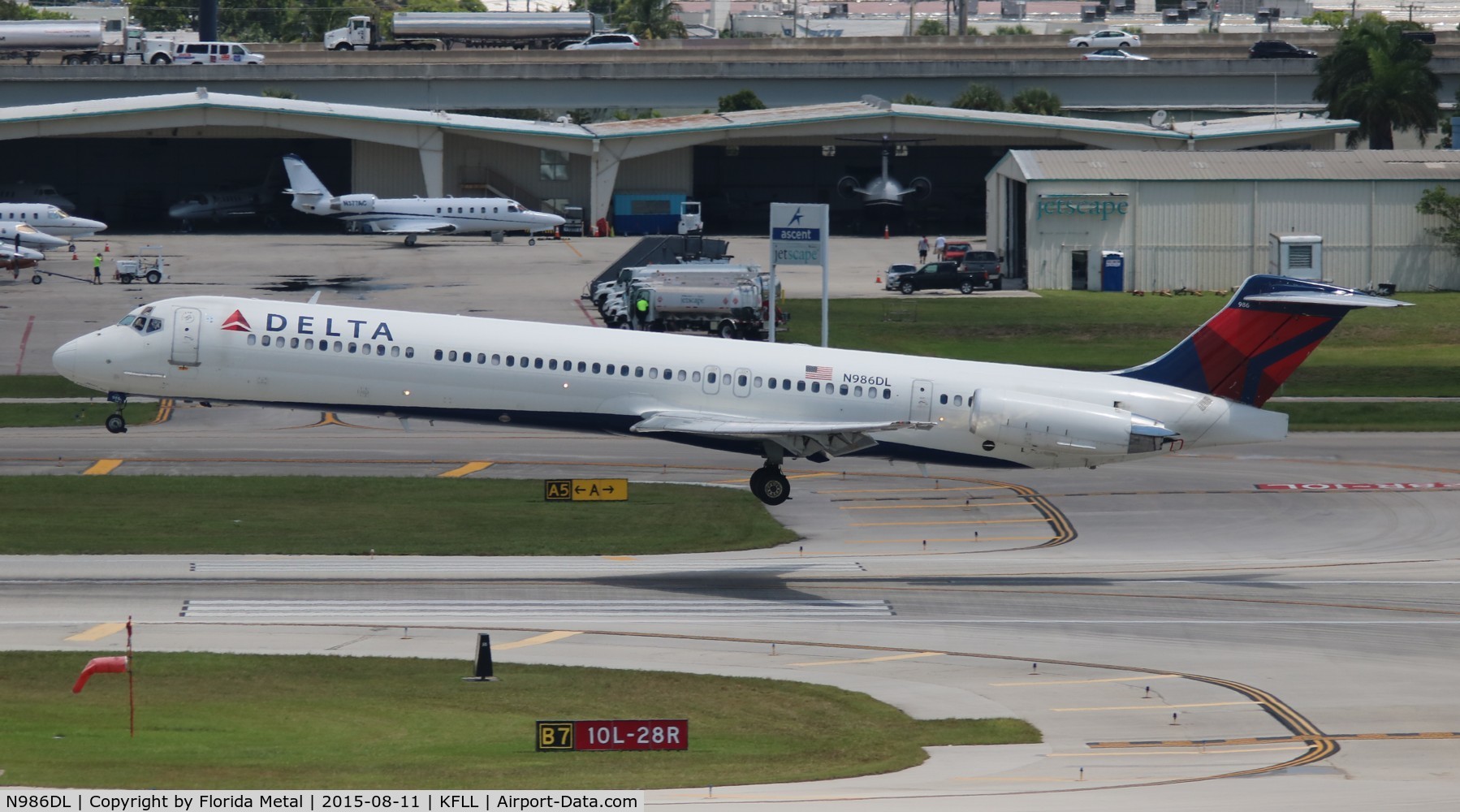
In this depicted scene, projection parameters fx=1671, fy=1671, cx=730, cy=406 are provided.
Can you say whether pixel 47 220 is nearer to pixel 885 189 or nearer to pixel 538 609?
pixel 885 189

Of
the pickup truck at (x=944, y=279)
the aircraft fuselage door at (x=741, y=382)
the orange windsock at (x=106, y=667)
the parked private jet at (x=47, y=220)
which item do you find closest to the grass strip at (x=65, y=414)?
the aircraft fuselage door at (x=741, y=382)

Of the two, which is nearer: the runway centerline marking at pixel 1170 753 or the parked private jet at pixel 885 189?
the runway centerline marking at pixel 1170 753

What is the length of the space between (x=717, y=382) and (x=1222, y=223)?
2321 inches

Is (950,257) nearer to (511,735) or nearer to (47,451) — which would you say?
(47,451)

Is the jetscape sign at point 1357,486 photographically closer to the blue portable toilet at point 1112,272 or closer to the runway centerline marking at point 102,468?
the runway centerline marking at point 102,468

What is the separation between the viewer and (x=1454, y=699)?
28453 millimetres

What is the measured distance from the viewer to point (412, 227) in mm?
103312

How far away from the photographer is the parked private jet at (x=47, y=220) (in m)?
95.2

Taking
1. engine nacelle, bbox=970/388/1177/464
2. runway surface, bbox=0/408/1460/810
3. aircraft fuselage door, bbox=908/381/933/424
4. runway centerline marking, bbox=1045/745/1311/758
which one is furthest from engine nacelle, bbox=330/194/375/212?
runway centerline marking, bbox=1045/745/1311/758

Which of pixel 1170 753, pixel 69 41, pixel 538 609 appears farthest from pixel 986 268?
pixel 69 41

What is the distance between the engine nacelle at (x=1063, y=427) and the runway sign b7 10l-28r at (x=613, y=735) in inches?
623

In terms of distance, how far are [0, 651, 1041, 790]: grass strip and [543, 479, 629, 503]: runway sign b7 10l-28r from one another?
34.8 feet

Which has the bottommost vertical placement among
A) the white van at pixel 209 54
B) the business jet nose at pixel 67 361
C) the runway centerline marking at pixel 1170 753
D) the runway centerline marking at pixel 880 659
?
the runway centerline marking at pixel 880 659

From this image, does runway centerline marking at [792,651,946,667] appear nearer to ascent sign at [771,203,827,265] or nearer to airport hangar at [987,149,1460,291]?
ascent sign at [771,203,827,265]
